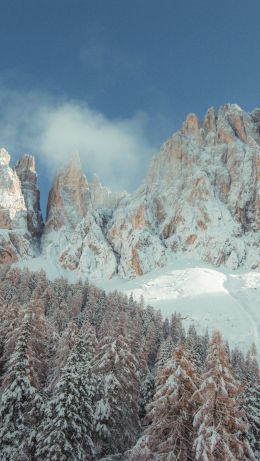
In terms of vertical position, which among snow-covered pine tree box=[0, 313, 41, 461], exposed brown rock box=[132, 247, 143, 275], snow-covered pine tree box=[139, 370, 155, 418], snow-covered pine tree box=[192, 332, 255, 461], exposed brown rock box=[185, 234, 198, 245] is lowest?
snow-covered pine tree box=[139, 370, 155, 418]

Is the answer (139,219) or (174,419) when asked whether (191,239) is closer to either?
(139,219)

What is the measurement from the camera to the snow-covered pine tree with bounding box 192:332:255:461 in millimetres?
16891

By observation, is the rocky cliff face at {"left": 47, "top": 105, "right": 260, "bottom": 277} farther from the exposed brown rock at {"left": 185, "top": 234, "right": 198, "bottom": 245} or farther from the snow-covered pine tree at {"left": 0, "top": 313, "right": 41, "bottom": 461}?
the snow-covered pine tree at {"left": 0, "top": 313, "right": 41, "bottom": 461}

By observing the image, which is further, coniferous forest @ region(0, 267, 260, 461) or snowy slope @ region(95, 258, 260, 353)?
snowy slope @ region(95, 258, 260, 353)

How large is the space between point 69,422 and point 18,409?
460 centimetres

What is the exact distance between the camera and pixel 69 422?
950 inches

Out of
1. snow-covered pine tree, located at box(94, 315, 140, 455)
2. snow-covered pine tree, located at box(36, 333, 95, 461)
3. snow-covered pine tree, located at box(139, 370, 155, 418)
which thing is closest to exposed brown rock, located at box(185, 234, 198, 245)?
snow-covered pine tree, located at box(139, 370, 155, 418)

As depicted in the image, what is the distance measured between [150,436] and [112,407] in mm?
7391

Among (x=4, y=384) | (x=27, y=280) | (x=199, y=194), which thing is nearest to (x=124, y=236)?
(x=199, y=194)

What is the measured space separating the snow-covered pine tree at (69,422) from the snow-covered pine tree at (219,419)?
860 cm

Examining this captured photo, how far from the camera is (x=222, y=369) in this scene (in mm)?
18578

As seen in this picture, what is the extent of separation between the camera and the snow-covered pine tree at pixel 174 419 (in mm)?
18844

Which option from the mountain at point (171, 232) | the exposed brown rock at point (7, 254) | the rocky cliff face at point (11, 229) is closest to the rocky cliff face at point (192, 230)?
the mountain at point (171, 232)

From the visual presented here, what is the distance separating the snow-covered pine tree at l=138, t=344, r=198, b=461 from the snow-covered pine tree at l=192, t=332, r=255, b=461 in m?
0.85
